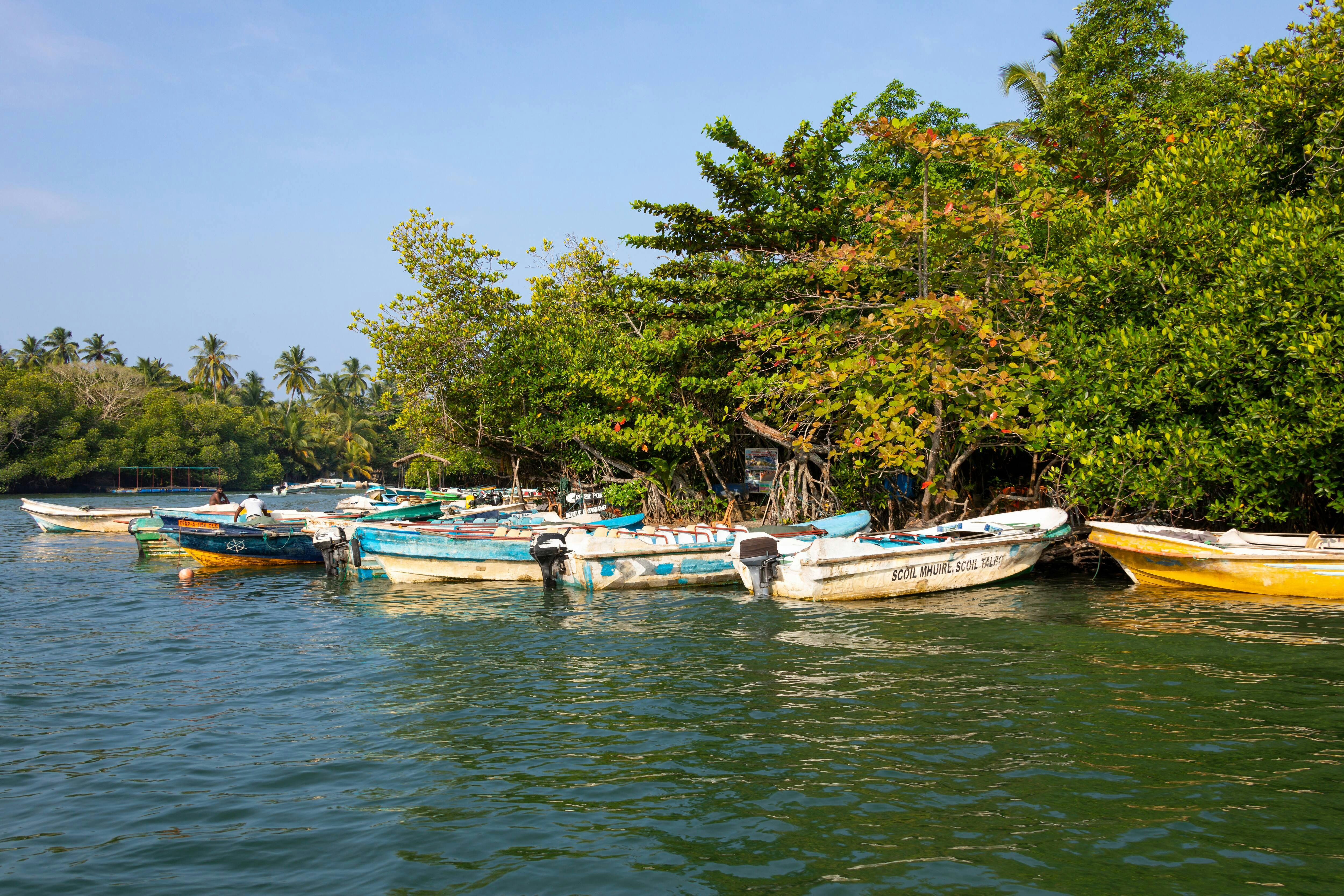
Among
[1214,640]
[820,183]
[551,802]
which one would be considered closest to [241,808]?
[551,802]

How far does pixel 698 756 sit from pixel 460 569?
1091cm

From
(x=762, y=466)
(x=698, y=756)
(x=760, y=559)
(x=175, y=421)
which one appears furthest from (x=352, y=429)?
(x=698, y=756)

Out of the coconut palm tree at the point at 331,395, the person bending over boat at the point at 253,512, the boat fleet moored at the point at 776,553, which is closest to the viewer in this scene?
the boat fleet moored at the point at 776,553

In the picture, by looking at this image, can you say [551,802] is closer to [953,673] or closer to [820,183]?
[953,673]

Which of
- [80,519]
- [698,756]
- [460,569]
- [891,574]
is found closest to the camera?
[698,756]

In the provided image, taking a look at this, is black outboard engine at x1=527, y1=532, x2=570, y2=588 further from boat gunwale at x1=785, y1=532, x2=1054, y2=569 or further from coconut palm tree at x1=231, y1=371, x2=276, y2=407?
coconut palm tree at x1=231, y1=371, x2=276, y2=407

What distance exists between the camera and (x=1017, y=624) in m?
11.0

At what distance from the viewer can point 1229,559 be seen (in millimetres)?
12156

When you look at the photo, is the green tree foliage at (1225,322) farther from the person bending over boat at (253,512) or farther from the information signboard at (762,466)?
the person bending over boat at (253,512)

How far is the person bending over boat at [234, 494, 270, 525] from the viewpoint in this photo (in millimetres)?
21594

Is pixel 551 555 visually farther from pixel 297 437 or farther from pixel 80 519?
pixel 297 437

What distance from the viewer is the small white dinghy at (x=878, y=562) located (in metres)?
13.0

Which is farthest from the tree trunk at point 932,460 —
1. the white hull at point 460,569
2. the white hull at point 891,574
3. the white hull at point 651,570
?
the white hull at point 460,569

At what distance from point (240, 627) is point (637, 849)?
1030cm
